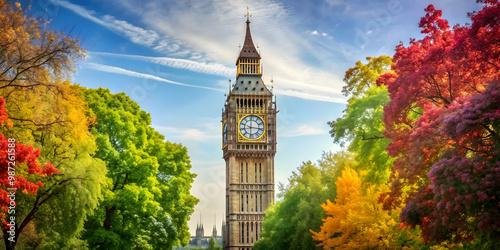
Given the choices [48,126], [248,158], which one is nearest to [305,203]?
[48,126]

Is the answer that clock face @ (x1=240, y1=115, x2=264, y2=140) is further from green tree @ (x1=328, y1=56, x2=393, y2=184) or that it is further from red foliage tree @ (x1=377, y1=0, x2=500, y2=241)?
red foliage tree @ (x1=377, y1=0, x2=500, y2=241)

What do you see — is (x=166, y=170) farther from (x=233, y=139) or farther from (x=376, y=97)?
(x=233, y=139)

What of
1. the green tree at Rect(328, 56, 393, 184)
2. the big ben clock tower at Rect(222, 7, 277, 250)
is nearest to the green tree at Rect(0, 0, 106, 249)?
the green tree at Rect(328, 56, 393, 184)

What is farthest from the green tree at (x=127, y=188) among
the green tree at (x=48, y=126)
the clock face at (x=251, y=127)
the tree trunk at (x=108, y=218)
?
the clock face at (x=251, y=127)

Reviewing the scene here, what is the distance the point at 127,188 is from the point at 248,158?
61.5m

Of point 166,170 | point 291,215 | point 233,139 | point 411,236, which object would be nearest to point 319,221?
point 291,215

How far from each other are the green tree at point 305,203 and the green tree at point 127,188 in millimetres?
9815

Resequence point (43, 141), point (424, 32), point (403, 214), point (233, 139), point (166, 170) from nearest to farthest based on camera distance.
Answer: point (403, 214)
point (424, 32)
point (43, 141)
point (166, 170)
point (233, 139)

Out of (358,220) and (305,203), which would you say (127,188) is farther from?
(305,203)

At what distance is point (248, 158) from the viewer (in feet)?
312

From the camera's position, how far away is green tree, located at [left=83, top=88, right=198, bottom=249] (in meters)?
34.1

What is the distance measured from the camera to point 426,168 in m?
21.2

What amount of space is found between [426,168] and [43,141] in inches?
579

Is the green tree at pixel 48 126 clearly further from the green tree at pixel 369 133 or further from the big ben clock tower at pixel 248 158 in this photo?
the big ben clock tower at pixel 248 158
